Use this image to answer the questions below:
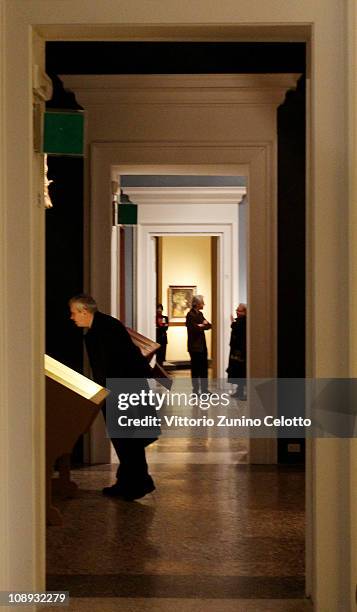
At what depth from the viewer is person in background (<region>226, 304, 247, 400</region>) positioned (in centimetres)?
1170

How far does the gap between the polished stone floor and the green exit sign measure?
2.10m

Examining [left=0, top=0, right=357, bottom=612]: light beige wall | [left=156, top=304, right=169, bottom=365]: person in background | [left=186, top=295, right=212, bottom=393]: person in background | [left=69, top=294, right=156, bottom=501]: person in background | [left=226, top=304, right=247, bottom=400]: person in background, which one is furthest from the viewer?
[left=156, top=304, right=169, bottom=365]: person in background

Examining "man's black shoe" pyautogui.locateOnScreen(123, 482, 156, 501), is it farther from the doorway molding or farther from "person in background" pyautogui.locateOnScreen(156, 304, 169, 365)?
"person in background" pyautogui.locateOnScreen(156, 304, 169, 365)

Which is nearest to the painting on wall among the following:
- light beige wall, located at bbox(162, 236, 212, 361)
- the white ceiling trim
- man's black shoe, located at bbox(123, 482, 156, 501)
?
light beige wall, located at bbox(162, 236, 212, 361)

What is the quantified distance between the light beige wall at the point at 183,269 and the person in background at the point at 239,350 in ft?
29.1

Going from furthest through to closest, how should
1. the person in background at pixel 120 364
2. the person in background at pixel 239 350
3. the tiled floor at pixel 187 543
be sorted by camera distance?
the person in background at pixel 239 350 < the person in background at pixel 120 364 < the tiled floor at pixel 187 543

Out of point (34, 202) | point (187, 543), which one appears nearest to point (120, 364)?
point (187, 543)

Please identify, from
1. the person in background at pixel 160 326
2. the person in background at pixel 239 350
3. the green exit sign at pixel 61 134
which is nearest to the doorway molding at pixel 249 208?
the person in background at pixel 239 350

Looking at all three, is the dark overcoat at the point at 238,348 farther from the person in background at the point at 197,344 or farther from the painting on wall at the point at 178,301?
the painting on wall at the point at 178,301

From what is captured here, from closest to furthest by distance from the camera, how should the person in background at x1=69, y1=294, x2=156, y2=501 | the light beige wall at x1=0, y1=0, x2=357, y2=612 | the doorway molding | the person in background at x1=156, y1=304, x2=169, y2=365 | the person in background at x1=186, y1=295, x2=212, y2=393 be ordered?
the light beige wall at x1=0, y1=0, x2=357, y2=612, the person in background at x1=69, y1=294, x2=156, y2=501, the doorway molding, the person in background at x1=186, y1=295, x2=212, y2=393, the person in background at x1=156, y1=304, x2=169, y2=365

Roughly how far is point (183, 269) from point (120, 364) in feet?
50.1

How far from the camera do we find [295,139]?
7.77 m

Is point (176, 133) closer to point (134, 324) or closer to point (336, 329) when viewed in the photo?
point (336, 329)

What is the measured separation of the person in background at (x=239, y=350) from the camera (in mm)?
11695
